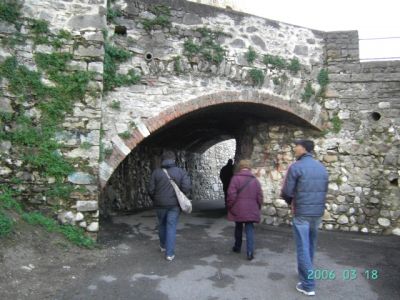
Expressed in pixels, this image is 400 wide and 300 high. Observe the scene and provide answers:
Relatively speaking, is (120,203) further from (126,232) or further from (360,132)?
(360,132)

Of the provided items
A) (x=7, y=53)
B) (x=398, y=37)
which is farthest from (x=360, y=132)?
(x=7, y=53)

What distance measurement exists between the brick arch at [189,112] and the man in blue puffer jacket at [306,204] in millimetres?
2807

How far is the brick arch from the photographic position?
19.9 feet

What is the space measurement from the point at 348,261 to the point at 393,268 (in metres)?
0.56

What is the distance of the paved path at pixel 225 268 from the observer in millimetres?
4104

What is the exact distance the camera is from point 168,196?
519cm

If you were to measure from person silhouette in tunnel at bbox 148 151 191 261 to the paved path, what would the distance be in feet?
1.00

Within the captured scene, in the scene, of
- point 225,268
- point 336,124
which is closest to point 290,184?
point 225,268

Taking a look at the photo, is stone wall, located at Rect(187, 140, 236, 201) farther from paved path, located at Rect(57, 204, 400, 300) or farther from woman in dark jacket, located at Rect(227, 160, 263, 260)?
woman in dark jacket, located at Rect(227, 160, 263, 260)

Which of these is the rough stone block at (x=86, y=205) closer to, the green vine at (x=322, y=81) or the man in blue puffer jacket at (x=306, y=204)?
the man in blue puffer jacket at (x=306, y=204)

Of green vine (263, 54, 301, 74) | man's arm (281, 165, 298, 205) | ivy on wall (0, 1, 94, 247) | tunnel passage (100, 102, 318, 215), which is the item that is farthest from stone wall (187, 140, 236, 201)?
man's arm (281, 165, 298, 205)

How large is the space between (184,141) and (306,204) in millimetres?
9528

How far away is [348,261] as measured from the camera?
17.8 feet

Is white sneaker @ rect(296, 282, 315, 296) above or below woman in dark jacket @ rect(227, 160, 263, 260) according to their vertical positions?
below
